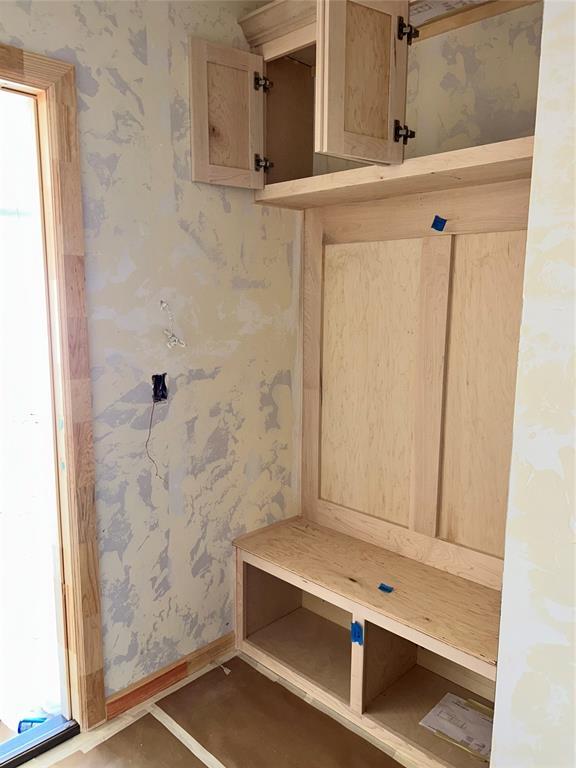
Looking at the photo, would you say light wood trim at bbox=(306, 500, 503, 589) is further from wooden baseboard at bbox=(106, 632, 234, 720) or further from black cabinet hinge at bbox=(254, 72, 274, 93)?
black cabinet hinge at bbox=(254, 72, 274, 93)

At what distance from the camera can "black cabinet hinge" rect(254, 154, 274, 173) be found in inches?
86.0

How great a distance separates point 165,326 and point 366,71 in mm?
1013

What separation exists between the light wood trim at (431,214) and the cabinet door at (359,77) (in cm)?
38

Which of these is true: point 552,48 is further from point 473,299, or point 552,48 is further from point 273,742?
point 273,742

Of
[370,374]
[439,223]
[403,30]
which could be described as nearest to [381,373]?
[370,374]

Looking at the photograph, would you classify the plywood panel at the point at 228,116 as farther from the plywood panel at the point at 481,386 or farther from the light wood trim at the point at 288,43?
the plywood panel at the point at 481,386

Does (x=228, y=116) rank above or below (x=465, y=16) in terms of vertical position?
below

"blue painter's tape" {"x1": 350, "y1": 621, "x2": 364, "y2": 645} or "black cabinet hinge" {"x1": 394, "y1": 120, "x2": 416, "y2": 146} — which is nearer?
"black cabinet hinge" {"x1": 394, "y1": 120, "x2": 416, "y2": 146}

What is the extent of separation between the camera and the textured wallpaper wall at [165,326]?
5.89ft

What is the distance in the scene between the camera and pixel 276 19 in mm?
2014

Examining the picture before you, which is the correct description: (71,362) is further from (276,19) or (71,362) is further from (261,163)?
(276,19)

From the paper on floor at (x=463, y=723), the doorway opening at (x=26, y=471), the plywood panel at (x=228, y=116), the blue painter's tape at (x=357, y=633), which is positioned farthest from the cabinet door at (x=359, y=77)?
the paper on floor at (x=463, y=723)

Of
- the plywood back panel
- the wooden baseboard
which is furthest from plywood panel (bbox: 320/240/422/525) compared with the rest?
the wooden baseboard

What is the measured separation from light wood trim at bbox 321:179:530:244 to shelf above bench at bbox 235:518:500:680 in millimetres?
1210
